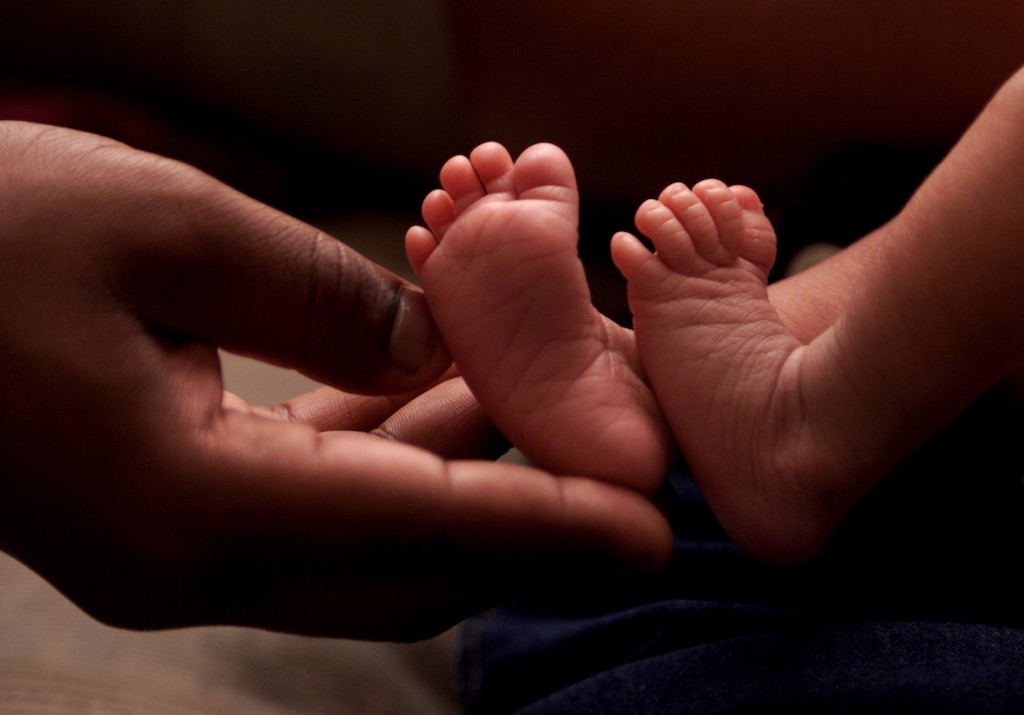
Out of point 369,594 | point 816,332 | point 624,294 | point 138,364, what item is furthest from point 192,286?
point 624,294

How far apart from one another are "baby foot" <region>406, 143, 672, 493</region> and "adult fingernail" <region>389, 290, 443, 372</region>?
1 cm

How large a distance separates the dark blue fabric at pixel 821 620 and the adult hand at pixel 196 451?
96 millimetres

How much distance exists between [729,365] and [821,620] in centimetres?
16

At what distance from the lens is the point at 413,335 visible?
19.4 inches

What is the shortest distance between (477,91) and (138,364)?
522mm

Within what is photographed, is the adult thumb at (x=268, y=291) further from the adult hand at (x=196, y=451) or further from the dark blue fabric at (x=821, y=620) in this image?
the dark blue fabric at (x=821, y=620)

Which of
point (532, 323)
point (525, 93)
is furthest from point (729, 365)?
point (525, 93)

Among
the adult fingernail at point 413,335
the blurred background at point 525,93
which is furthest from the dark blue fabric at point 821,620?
the blurred background at point 525,93

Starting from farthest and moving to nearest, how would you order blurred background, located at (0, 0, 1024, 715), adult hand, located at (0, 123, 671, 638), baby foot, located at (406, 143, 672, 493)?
blurred background, located at (0, 0, 1024, 715), baby foot, located at (406, 143, 672, 493), adult hand, located at (0, 123, 671, 638)

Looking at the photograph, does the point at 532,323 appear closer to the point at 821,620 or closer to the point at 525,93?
the point at 821,620

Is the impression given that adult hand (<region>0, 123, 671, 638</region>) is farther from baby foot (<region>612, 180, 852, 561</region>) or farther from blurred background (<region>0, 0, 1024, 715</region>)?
blurred background (<region>0, 0, 1024, 715</region>)

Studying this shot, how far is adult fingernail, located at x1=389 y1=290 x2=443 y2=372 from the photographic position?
48cm

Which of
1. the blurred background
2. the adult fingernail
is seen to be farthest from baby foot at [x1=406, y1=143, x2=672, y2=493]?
the blurred background

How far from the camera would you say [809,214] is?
32.8 inches
